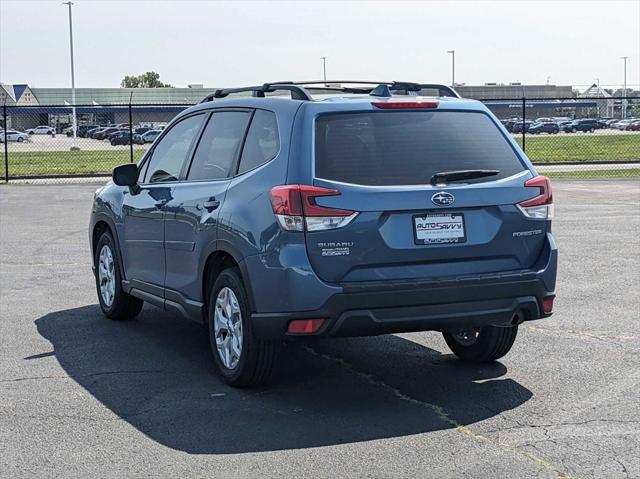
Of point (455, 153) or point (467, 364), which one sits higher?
point (455, 153)

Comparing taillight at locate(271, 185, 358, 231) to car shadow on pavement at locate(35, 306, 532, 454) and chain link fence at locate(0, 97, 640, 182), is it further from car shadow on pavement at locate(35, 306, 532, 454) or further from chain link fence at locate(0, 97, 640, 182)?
chain link fence at locate(0, 97, 640, 182)

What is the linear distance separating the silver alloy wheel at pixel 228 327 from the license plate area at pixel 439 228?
4.01ft

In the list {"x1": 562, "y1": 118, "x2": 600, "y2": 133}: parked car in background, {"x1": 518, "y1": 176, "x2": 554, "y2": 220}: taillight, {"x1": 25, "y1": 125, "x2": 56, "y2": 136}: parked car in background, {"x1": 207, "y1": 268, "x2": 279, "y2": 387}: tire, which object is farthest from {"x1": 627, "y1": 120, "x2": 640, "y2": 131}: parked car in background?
{"x1": 207, "y1": 268, "x2": 279, "y2": 387}: tire

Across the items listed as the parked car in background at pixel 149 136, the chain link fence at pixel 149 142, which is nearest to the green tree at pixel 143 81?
the chain link fence at pixel 149 142

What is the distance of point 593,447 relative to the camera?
17.8 ft

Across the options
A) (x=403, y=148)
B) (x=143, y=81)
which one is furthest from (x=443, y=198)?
(x=143, y=81)

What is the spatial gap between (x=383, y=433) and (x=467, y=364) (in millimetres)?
1843

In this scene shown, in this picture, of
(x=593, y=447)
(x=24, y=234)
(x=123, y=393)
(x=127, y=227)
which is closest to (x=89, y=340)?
(x=127, y=227)

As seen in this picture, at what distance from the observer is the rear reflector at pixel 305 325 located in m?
6.09

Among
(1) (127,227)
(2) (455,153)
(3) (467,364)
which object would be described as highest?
(2) (455,153)

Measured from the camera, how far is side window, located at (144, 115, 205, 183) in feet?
25.8

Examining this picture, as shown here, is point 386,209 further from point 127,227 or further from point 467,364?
point 127,227

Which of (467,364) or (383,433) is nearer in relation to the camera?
(383,433)

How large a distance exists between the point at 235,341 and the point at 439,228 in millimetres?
1498
